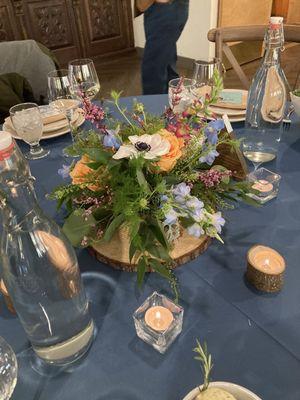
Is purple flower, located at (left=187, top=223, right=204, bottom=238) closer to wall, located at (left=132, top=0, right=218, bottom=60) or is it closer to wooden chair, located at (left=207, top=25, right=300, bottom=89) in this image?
wooden chair, located at (left=207, top=25, right=300, bottom=89)

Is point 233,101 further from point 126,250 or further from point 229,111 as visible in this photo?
point 126,250

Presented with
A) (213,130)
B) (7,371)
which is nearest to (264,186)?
(213,130)

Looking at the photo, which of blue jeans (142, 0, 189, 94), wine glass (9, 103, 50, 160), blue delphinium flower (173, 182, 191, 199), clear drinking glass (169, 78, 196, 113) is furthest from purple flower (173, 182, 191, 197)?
blue jeans (142, 0, 189, 94)

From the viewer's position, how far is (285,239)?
724mm

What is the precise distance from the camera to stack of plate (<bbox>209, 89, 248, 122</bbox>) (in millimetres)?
1127

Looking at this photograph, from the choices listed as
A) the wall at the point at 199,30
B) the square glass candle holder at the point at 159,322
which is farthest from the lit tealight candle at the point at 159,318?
the wall at the point at 199,30

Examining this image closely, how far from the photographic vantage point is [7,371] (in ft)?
1.64

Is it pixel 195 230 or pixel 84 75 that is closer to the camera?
pixel 195 230

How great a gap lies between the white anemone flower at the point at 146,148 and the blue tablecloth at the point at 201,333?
23 cm

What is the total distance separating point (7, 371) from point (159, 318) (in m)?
0.22

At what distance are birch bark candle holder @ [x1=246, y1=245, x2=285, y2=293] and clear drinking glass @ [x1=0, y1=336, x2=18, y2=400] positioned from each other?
0.39 meters

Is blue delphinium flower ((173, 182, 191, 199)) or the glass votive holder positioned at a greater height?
blue delphinium flower ((173, 182, 191, 199))

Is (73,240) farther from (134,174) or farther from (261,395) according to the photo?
(261,395)

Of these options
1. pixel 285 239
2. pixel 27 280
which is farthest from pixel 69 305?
pixel 285 239
